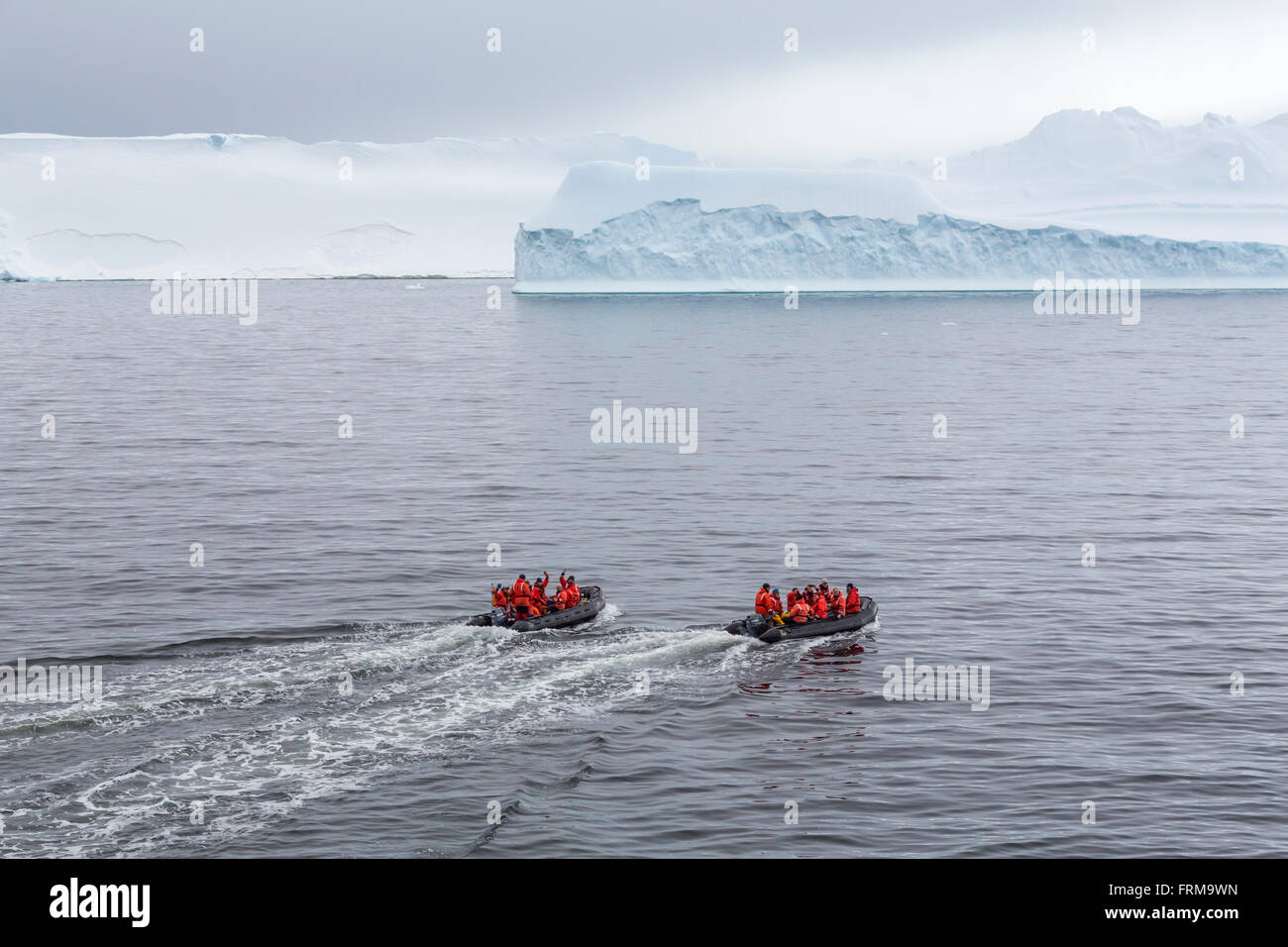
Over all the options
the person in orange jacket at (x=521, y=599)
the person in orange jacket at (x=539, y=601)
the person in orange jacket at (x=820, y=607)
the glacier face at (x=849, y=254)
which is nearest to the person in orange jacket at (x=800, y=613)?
the person in orange jacket at (x=820, y=607)

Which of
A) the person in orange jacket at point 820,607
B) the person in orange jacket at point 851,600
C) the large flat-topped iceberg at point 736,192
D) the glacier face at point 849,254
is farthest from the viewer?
the large flat-topped iceberg at point 736,192

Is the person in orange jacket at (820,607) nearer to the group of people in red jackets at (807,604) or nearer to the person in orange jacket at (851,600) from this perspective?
the group of people in red jackets at (807,604)

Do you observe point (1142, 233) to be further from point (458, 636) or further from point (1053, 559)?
point (458, 636)

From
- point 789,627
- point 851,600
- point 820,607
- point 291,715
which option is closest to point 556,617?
point 789,627

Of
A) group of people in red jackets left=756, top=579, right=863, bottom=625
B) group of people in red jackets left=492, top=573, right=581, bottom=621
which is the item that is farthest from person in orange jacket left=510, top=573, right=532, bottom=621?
group of people in red jackets left=756, top=579, right=863, bottom=625

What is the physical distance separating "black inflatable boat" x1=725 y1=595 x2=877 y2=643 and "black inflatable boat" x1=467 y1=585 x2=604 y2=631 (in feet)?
12.6

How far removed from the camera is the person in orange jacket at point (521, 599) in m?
33.0

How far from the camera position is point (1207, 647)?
33062mm

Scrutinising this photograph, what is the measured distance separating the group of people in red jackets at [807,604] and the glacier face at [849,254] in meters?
117

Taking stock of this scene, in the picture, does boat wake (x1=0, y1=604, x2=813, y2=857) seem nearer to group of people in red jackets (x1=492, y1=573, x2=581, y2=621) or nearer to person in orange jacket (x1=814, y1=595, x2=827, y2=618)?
group of people in red jackets (x1=492, y1=573, x2=581, y2=621)

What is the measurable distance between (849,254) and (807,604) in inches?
4798

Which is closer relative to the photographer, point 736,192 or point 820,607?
point 820,607

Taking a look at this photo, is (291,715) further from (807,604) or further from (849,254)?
(849,254)

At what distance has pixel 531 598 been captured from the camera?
33250 mm
